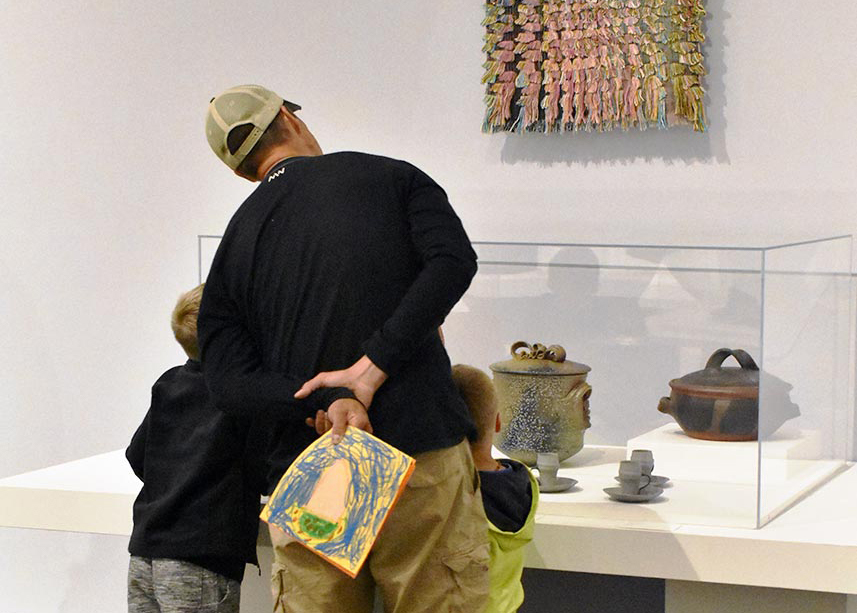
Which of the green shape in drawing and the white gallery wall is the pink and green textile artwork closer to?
the white gallery wall

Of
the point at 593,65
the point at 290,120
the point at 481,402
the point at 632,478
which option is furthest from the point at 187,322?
the point at 593,65

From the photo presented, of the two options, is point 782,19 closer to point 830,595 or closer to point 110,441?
point 830,595

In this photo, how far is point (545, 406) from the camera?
2203 mm

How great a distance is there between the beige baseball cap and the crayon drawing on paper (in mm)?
506

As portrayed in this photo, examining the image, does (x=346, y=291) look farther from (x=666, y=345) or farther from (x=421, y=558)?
(x=666, y=345)

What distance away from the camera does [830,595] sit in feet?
6.61

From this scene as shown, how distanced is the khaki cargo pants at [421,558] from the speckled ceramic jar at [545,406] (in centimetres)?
54

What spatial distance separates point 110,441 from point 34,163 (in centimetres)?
85

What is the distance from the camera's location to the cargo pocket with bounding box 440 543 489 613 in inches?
63.3

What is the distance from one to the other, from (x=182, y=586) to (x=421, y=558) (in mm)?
584

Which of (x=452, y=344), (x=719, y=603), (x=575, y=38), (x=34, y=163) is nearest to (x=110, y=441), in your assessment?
(x=34, y=163)

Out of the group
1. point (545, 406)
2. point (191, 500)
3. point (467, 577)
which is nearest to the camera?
point (467, 577)

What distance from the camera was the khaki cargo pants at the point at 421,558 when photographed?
1.59 m

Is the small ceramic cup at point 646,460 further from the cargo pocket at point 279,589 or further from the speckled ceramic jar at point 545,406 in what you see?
the cargo pocket at point 279,589
